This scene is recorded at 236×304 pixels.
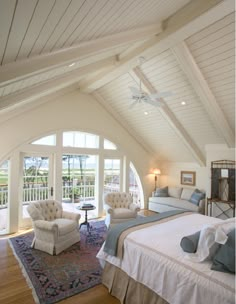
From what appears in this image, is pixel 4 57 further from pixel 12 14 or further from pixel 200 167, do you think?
pixel 200 167

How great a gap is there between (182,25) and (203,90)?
1623 millimetres

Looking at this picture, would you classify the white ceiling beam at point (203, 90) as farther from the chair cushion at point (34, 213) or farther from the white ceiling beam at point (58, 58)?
the chair cushion at point (34, 213)

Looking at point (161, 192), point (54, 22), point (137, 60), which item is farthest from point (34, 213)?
point (161, 192)

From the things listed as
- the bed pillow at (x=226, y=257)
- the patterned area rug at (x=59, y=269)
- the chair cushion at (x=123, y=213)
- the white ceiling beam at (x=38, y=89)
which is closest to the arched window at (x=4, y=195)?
the patterned area rug at (x=59, y=269)

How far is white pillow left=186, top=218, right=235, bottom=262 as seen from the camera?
2298 millimetres

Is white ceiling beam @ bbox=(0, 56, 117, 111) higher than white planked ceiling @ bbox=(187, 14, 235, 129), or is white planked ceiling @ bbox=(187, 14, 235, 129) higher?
white planked ceiling @ bbox=(187, 14, 235, 129)

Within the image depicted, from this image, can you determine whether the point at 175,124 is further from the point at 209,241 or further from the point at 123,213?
the point at 209,241

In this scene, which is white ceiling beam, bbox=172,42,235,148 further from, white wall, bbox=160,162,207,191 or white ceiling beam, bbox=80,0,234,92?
white wall, bbox=160,162,207,191

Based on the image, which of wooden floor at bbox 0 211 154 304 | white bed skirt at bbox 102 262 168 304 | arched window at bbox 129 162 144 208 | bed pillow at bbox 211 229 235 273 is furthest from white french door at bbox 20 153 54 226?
bed pillow at bbox 211 229 235 273

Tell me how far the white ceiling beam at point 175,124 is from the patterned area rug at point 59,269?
3.52 m

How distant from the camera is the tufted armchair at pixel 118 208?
5281 mm

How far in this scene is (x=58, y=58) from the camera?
184cm

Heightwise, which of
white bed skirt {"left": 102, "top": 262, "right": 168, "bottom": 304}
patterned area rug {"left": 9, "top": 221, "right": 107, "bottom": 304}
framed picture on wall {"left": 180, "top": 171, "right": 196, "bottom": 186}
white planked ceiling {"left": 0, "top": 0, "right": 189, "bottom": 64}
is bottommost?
patterned area rug {"left": 9, "top": 221, "right": 107, "bottom": 304}

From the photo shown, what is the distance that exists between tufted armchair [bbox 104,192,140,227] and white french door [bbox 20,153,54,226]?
1.67 m
